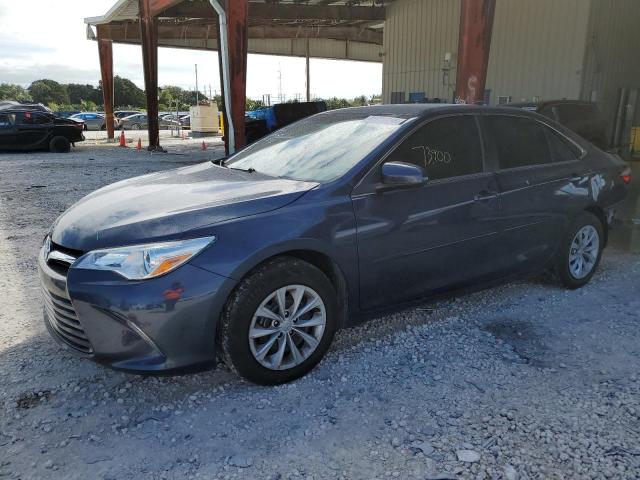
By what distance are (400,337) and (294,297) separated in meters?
1.03

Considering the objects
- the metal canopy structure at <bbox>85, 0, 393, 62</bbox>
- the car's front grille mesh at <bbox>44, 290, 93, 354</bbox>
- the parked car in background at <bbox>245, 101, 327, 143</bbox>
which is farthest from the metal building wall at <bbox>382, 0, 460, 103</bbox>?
the car's front grille mesh at <bbox>44, 290, 93, 354</bbox>

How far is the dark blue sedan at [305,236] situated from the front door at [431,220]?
0.03 feet

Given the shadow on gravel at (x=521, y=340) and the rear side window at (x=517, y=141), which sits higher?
the rear side window at (x=517, y=141)

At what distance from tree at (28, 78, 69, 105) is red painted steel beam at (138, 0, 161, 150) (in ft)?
218

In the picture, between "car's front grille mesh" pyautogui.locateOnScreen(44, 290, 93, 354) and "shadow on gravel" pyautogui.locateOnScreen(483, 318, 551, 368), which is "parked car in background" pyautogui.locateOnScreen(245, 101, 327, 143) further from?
"car's front grille mesh" pyautogui.locateOnScreen(44, 290, 93, 354)

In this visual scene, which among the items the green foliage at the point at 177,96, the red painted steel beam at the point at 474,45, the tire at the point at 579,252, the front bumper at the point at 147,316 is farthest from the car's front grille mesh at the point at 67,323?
the green foliage at the point at 177,96

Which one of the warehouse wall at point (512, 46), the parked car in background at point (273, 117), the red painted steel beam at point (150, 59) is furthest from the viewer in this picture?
the red painted steel beam at point (150, 59)

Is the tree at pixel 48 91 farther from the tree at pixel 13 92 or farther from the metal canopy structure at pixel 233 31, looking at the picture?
the metal canopy structure at pixel 233 31

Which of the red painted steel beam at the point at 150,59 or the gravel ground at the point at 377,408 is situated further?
the red painted steel beam at the point at 150,59

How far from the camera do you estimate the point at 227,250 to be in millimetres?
2723

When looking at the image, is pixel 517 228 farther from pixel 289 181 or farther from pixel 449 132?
pixel 289 181

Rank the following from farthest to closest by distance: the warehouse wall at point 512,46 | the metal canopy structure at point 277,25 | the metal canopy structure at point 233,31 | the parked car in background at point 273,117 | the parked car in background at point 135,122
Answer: the parked car in background at point 135,122
the metal canopy structure at point 277,25
the parked car in background at point 273,117
the warehouse wall at point 512,46
the metal canopy structure at point 233,31

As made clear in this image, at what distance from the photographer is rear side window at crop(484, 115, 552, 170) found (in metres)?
3.97

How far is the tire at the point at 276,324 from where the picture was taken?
2791mm
